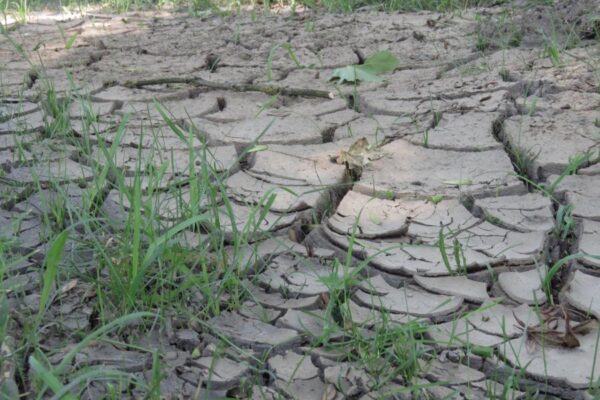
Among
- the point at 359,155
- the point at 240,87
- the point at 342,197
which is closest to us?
the point at 342,197

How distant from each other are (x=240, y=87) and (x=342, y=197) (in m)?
0.97

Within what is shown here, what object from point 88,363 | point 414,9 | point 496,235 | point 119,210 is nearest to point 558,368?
point 496,235

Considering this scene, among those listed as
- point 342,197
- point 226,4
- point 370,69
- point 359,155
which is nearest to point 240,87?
point 370,69

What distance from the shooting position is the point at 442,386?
1.55 metres

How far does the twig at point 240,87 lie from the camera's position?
3115 mm

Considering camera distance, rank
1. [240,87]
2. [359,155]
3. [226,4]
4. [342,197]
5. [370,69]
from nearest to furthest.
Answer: [342,197] < [359,155] < [240,87] < [370,69] < [226,4]

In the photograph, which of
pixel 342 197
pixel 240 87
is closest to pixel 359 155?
pixel 342 197

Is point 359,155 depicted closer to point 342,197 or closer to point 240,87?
point 342,197

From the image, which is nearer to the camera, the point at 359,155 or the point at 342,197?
the point at 342,197

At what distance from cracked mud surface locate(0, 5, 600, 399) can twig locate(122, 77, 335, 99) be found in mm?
24

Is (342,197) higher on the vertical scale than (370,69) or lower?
lower

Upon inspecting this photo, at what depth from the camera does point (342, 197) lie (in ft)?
7.80

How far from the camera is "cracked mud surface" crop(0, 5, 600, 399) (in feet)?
5.32

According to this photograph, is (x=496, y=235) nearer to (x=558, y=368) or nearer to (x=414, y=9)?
(x=558, y=368)
